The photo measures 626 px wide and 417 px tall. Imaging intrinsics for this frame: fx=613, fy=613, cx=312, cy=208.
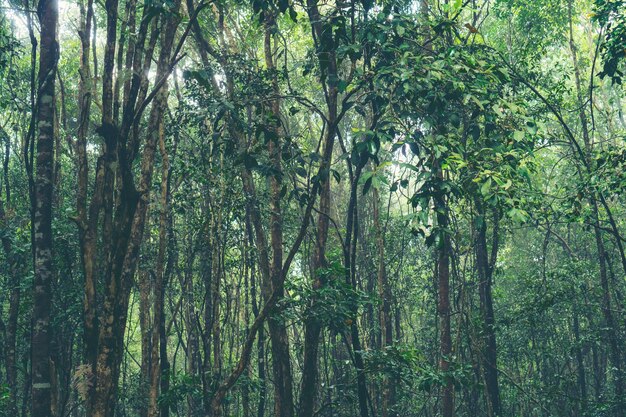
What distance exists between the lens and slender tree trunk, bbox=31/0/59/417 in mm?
4520

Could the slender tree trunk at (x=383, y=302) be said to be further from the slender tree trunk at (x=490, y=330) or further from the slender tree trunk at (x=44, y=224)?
the slender tree trunk at (x=44, y=224)

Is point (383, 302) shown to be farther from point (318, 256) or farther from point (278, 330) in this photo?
point (318, 256)

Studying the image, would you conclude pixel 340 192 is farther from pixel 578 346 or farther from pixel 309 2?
pixel 309 2

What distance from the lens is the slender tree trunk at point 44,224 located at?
14.8 feet

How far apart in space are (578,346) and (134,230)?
10135 mm

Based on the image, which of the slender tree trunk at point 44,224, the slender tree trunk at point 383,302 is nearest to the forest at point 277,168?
the slender tree trunk at point 44,224

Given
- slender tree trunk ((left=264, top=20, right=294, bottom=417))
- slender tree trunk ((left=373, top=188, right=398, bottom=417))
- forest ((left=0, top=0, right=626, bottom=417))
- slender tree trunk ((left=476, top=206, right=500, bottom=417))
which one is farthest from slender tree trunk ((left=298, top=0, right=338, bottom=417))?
slender tree trunk ((left=476, top=206, right=500, bottom=417))

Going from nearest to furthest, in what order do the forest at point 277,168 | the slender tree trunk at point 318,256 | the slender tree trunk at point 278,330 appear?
the forest at point 277,168 → the slender tree trunk at point 318,256 → the slender tree trunk at point 278,330

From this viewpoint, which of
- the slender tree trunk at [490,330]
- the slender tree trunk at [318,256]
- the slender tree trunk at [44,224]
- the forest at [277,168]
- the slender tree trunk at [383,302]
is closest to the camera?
the forest at [277,168]

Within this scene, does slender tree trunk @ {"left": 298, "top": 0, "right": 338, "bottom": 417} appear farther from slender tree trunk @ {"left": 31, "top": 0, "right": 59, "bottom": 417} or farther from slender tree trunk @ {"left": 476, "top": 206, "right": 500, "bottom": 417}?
slender tree trunk @ {"left": 476, "top": 206, "right": 500, "bottom": 417}

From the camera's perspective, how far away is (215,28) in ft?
36.6

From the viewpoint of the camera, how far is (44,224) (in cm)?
469

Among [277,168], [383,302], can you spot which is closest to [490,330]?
[383,302]

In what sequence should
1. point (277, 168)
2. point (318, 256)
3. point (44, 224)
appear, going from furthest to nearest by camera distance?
point (318, 256)
point (277, 168)
point (44, 224)
